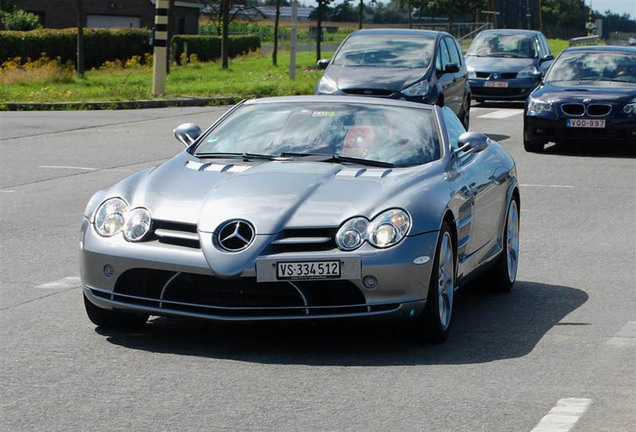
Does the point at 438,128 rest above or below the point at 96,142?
above

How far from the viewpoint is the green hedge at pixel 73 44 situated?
56469 millimetres

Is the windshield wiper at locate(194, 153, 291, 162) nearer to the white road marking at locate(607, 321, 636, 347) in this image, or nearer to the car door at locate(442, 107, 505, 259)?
the car door at locate(442, 107, 505, 259)

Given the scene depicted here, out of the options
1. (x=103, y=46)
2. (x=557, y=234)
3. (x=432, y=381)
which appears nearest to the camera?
(x=432, y=381)

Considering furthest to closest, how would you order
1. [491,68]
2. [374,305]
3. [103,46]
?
[103,46]
[491,68]
[374,305]

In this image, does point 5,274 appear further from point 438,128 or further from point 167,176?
point 438,128

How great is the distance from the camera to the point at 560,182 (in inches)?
645

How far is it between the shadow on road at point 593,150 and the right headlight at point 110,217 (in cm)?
1353

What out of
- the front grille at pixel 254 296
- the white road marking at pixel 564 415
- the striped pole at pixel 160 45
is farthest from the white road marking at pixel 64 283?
the striped pole at pixel 160 45

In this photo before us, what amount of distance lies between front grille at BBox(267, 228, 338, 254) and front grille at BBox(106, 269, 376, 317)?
0.18m

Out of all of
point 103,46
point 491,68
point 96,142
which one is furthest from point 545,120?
point 103,46

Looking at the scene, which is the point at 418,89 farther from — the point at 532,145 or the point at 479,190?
the point at 479,190

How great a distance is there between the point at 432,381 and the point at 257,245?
44.2 inches

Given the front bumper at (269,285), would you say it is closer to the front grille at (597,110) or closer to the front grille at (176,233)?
the front grille at (176,233)

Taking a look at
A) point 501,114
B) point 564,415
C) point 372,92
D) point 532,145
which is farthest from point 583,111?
point 564,415
